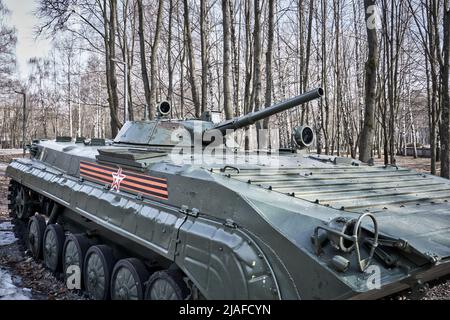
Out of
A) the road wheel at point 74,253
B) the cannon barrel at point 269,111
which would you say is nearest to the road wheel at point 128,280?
the road wheel at point 74,253

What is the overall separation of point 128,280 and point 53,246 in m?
2.63

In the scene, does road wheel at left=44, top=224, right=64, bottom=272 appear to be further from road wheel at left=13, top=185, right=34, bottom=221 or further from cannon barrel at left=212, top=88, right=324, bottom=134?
cannon barrel at left=212, top=88, right=324, bottom=134

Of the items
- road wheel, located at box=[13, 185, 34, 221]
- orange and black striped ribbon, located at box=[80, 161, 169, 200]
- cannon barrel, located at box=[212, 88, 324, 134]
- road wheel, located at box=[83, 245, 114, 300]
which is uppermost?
cannon barrel, located at box=[212, 88, 324, 134]

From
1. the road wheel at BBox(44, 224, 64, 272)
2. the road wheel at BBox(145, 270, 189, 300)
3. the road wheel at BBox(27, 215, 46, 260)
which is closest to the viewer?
the road wheel at BBox(145, 270, 189, 300)

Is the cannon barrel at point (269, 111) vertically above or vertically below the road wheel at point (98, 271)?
above

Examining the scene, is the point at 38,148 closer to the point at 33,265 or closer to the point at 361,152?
the point at 33,265

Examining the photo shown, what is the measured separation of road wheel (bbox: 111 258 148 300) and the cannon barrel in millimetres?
2414

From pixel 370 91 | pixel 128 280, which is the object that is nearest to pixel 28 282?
pixel 128 280

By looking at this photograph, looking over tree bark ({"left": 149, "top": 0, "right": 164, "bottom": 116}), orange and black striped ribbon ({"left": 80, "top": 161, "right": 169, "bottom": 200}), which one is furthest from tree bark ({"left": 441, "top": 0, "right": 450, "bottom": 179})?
tree bark ({"left": 149, "top": 0, "right": 164, "bottom": 116})

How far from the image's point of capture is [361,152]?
33.6 feet

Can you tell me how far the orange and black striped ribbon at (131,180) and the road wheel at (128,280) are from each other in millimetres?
792

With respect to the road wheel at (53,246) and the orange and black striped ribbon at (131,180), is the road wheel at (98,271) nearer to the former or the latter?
the orange and black striped ribbon at (131,180)

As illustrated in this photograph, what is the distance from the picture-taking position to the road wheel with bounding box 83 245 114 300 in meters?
5.23

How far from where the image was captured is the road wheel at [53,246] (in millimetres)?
6668
